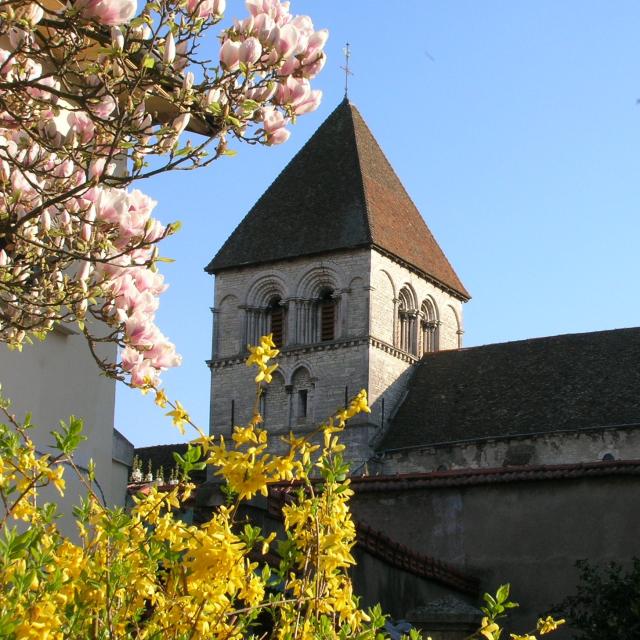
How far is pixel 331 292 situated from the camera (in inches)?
1607

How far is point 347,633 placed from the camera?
4.19m

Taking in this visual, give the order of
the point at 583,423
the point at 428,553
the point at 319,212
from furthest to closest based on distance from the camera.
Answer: the point at 319,212, the point at 583,423, the point at 428,553

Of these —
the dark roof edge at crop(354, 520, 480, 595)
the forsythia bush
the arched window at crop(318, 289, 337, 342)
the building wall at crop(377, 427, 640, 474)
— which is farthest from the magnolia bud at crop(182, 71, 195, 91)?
the arched window at crop(318, 289, 337, 342)

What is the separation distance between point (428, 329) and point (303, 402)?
200 inches

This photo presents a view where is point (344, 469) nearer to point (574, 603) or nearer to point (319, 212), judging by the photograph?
point (574, 603)

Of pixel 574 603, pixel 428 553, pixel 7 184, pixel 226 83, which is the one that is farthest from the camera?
pixel 428 553

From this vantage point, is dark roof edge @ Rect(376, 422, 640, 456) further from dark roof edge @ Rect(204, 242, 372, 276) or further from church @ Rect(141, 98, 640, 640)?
dark roof edge @ Rect(204, 242, 372, 276)

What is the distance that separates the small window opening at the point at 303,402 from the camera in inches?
1577

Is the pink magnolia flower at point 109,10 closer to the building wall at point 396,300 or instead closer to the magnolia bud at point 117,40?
the magnolia bud at point 117,40

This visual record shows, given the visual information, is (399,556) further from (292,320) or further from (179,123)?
(292,320)

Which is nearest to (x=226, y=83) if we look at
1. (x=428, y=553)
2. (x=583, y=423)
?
(x=428, y=553)

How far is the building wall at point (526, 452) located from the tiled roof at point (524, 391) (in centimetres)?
26

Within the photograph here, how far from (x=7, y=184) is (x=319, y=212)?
3659cm

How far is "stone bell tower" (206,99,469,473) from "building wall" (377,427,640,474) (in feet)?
4.93
